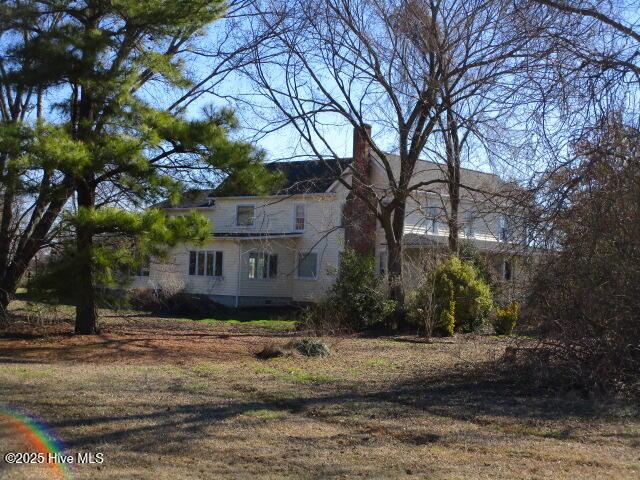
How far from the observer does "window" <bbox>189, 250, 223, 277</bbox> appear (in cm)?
3603

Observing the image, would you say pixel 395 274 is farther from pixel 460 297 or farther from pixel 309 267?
pixel 309 267

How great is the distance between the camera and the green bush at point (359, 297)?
21.5 metres

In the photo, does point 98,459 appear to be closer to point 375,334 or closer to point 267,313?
point 375,334

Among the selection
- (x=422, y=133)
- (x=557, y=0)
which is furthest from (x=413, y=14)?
(x=557, y=0)

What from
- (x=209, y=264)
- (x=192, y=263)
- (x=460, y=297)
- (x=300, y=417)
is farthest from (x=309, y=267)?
(x=300, y=417)

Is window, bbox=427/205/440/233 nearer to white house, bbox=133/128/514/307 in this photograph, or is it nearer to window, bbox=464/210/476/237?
window, bbox=464/210/476/237

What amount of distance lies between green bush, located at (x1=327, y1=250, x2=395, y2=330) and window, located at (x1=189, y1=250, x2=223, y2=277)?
14527 mm

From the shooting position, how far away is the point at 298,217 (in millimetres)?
35094

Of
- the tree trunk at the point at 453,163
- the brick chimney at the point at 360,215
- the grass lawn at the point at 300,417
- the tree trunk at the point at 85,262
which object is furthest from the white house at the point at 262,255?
the grass lawn at the point at 300,417

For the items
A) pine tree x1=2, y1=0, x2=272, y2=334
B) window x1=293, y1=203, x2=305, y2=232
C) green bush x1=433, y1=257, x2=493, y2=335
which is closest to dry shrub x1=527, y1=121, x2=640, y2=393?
pine tree x1=2, y1=0, x2=272, y2=334

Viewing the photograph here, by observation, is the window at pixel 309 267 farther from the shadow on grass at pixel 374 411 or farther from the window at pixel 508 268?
the shadow on grass at pixel 374 411

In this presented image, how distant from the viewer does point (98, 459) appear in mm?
6660

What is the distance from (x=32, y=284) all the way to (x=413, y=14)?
10.1 meters

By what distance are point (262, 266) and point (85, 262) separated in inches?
861
